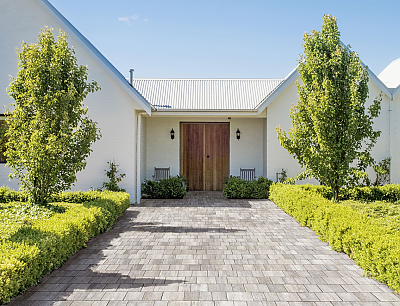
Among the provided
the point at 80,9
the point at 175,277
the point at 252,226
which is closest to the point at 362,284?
the point at 175,277

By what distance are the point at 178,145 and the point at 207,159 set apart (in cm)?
126

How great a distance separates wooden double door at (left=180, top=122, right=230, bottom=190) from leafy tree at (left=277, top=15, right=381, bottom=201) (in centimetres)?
470

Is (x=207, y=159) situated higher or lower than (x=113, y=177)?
higher

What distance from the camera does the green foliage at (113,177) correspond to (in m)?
9.77

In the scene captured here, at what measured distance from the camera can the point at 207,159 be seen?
43.4ft

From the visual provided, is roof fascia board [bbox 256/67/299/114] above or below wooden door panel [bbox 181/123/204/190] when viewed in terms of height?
above

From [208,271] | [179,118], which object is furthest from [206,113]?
[208,271]

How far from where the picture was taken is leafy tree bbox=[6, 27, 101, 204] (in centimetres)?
684

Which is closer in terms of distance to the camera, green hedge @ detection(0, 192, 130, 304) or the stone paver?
green hedge @ detection(0, 192, 130, 304)

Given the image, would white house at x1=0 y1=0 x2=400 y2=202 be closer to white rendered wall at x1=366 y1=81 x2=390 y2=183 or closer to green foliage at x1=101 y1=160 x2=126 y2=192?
white rendered wall at x1=366 y1=81 x2=390 y2=183

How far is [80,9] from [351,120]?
9.01m

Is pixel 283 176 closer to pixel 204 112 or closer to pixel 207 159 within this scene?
pixel 207 159

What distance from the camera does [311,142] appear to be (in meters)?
8.62

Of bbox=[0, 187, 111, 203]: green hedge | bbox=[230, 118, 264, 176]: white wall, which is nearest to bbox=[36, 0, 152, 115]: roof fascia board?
bbox=[0, 187, 111, 203]: green hedge
